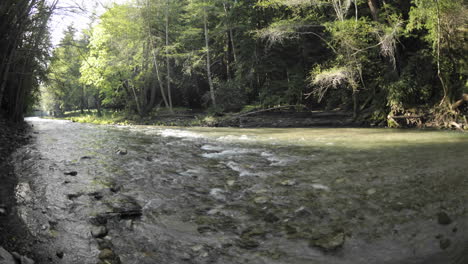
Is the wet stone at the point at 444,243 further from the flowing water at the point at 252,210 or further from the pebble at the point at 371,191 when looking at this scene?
the pebble at the point at 371,191

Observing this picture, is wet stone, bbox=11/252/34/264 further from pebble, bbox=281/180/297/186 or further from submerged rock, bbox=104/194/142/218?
pebble, bbox=281/180/297/186

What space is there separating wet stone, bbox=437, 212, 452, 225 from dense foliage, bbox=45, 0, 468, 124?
7.50 m

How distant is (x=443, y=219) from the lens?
297cm

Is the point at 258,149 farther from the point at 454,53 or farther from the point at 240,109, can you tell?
the point at 240,109

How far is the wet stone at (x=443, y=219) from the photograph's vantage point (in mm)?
2914

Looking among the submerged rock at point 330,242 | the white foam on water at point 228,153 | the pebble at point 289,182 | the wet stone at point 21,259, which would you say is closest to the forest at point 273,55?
the white foam on water at point 228,153

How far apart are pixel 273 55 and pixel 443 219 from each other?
2049cm

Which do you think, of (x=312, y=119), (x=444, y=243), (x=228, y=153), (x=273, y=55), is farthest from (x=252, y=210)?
(x=273, y=55)

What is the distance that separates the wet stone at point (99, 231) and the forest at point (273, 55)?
12.3ft

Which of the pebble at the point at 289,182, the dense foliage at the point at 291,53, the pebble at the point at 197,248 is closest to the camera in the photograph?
the pebble at the point at 197,248

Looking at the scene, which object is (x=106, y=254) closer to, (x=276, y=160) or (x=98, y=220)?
(x=98, y=220)

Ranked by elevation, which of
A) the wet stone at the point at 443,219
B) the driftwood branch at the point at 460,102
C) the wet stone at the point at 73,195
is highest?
the driftwood branch at the point at 460,102

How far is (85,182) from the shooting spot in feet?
15.7

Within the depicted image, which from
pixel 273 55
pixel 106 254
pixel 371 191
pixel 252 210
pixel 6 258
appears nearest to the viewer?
pixel 6 258
